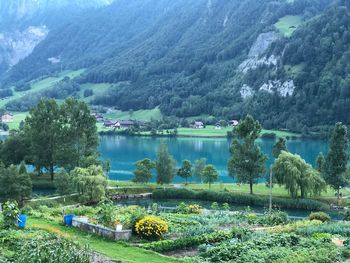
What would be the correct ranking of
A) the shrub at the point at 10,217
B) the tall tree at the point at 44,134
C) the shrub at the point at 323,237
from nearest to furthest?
the shrub at the point at 323,237 → the shrub at the point at 10,217 → the tall tree at the point at 44,134

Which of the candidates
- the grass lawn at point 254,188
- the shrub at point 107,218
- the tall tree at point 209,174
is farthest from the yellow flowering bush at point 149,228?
the tall tree at point 209,174

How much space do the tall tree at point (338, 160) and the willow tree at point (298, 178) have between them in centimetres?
164

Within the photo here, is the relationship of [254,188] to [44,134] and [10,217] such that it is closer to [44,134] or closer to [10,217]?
[44,134]

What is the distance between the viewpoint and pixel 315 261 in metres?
20.4

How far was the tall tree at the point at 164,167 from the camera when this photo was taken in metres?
83.6

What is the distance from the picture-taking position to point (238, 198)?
72.3 meters

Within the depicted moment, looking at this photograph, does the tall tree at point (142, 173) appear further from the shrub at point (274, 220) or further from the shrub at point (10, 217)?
the shrub at point (10, 217)

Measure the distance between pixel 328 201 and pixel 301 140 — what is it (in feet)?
395

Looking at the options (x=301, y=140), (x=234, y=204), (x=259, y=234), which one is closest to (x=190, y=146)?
(x=301, y=140)

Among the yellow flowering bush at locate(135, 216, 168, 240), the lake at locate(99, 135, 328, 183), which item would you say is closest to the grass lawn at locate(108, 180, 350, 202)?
the lake at locate(99, 135, 328, 183)

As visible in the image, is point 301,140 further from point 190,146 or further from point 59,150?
point 59,150

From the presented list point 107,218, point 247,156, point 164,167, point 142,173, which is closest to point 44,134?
point 142,173

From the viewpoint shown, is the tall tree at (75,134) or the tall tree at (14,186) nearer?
the tall tree at (14,186)

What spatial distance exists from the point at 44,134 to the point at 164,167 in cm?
2127
